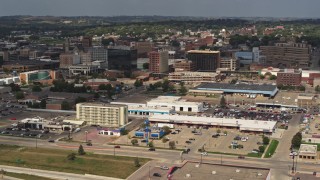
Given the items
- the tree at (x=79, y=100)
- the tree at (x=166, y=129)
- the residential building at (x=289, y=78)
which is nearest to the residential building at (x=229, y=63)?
the residential building at (x=289, y=78)

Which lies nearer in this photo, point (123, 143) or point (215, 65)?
point (123, 143)

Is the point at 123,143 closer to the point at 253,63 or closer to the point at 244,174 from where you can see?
the point at 244,174

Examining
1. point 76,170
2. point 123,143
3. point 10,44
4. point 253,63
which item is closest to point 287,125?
point 123,143

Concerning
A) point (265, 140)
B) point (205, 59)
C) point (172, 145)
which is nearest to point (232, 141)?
point (265, 140)

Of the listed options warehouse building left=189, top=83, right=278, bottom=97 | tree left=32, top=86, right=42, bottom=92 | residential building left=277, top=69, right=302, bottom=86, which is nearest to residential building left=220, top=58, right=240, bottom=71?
residential building left=277, top=69, right=302, bottom=86

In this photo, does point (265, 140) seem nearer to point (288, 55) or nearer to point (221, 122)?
point (221, 122)
